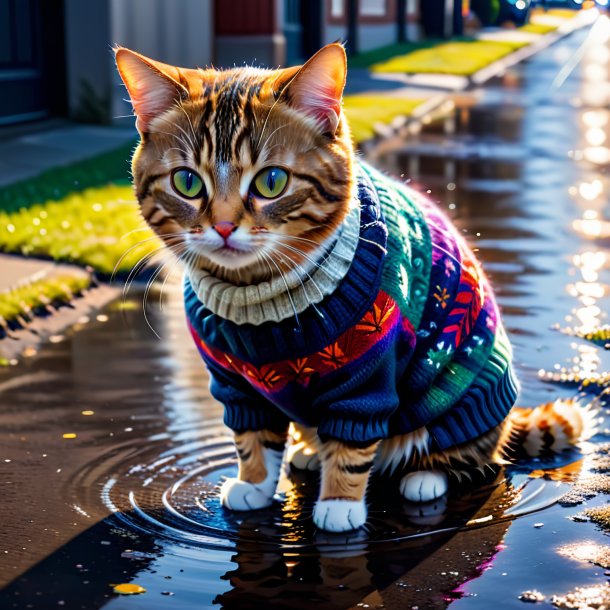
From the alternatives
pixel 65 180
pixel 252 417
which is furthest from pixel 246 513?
pixel 65 180

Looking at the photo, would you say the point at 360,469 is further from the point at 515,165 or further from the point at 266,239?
the point at 515,165

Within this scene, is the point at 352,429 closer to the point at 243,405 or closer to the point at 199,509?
the point at 243,405

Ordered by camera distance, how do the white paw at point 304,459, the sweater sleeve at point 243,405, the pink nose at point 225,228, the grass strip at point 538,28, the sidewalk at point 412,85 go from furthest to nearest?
the grass strip at point 538,28, the sidewalk at point 412,85, the white paw at point 304,459, the sweater sleeve at point 243,405, the pink nose at point 225,228

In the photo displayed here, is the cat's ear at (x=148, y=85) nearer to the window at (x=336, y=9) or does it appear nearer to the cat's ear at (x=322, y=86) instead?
the cat's ear at (x=322, y=86)

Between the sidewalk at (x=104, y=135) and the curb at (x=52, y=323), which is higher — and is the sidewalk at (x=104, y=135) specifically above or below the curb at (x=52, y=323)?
above

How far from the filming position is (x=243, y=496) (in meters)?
3.92

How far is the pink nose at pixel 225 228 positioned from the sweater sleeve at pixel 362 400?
576 millimetres

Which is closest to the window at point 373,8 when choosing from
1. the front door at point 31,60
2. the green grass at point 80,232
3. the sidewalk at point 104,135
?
the sidewalk at point 104,135

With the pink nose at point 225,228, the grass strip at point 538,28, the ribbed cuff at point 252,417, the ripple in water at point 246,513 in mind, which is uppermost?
the pink nose at point 225,228

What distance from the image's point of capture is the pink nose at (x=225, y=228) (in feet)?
10.8

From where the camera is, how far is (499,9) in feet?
143

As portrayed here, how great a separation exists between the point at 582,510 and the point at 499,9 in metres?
41.9

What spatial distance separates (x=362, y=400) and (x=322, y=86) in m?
0.96

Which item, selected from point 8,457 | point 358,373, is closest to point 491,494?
point 358,373
